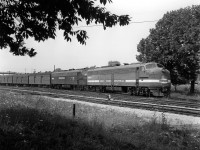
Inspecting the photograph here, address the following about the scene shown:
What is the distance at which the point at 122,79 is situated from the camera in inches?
1141

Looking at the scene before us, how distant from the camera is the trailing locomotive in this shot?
2530 centimetres

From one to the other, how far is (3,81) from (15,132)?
69.7 metres

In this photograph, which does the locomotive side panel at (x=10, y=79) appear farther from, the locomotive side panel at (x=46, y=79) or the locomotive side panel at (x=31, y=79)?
the locomotive side panel at (x=46, y=79)

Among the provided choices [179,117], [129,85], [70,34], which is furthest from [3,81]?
[70,34]

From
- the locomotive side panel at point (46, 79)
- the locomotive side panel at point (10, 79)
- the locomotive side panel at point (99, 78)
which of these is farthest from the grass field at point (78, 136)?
the locomotive side panel at point (10, 79)

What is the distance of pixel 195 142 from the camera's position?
32.4 feet

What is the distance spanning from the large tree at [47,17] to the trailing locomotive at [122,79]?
64.7ft

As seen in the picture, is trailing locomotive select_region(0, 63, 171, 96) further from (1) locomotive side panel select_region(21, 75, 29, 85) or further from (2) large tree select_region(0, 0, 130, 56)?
(2) large tree select_region(0, 0, 130, 56)

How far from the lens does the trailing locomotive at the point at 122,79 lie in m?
25.3

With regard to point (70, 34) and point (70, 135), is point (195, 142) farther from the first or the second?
point (70, 34)

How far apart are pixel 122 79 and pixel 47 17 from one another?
2361 centimetres

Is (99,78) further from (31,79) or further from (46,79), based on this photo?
(31,79)

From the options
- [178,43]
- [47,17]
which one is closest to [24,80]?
[178,43]

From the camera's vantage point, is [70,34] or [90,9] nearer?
[90,9]
